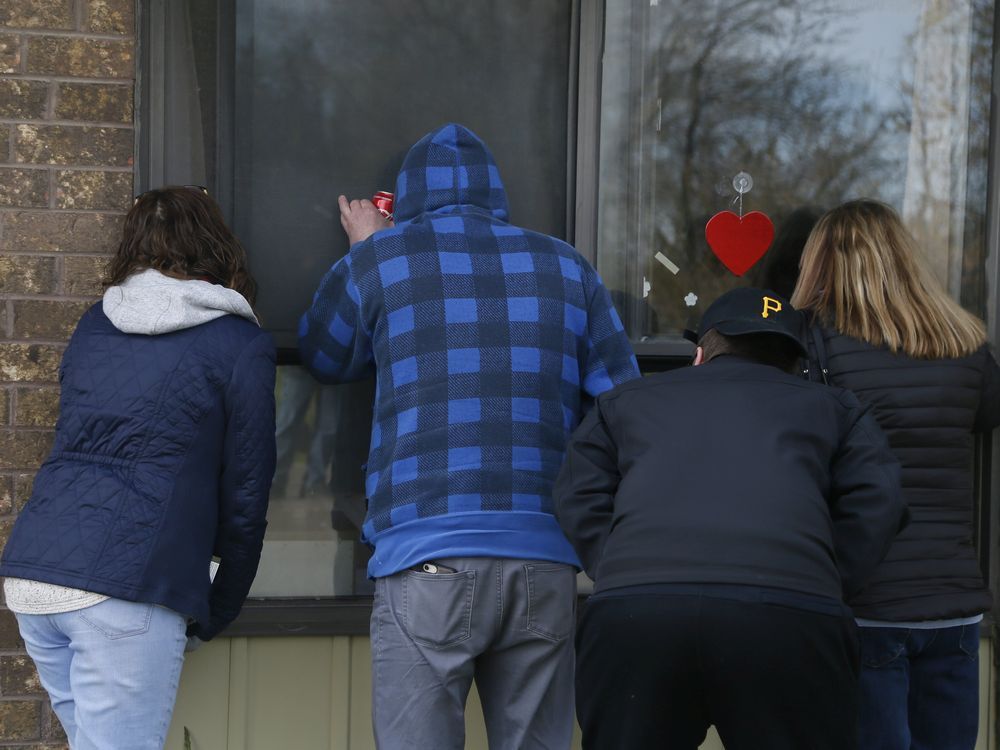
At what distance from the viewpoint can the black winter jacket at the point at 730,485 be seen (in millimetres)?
2541

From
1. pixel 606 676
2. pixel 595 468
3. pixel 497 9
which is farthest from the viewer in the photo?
pixel 497 9

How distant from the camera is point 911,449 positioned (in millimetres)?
3248

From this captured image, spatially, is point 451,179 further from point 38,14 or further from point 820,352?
point 38,14

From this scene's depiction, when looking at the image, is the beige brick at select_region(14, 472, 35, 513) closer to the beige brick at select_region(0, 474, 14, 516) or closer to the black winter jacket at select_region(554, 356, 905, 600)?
the beige brick at select_region(0, 474, 14, 516)

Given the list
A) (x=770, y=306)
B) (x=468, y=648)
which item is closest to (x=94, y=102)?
(x=468, y=648)

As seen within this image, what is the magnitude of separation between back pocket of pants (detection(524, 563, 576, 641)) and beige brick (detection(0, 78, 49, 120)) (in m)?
1.95

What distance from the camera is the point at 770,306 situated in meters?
2.96

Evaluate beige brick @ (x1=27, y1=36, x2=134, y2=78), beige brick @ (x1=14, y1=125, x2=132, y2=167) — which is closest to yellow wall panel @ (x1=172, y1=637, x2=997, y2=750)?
beige brick @ (x1=14, y1=125, x2=132, y2=167)

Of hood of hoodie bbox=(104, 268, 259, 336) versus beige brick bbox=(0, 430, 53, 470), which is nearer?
hood of hoodie bbox=(104, 268, 259, 336)

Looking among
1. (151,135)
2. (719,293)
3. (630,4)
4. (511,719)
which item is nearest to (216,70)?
(151,135)

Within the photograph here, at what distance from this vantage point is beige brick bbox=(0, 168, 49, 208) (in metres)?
3.62

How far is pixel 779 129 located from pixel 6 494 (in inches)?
103

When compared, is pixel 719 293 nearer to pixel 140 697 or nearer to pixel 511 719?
pixel 511 719

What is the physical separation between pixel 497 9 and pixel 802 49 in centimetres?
101
